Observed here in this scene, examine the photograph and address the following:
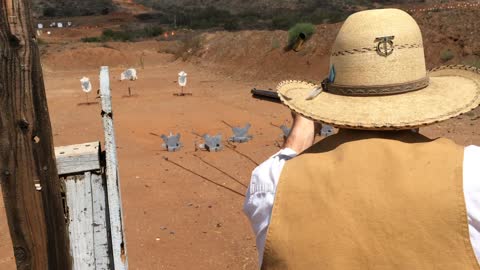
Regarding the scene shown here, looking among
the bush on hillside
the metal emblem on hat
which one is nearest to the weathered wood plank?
the metal emblem on hat

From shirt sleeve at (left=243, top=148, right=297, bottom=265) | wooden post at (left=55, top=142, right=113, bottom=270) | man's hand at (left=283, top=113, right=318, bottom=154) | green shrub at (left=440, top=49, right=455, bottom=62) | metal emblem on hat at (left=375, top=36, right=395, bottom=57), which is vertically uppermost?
metal emblem on hat at (left=375, top=36, right=395, bottom=57)

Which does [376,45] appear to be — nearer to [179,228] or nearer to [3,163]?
[3,163]

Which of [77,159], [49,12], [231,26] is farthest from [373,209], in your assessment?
[49,12]

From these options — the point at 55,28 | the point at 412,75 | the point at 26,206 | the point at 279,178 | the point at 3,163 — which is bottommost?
the point at 55,28

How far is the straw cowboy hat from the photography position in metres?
1.29

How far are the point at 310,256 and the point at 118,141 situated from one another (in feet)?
24.9

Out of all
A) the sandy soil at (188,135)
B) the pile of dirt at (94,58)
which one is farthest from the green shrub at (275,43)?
the pile of dirt at (94,58)

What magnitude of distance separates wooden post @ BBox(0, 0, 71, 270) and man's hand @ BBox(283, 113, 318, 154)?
2.59 ft

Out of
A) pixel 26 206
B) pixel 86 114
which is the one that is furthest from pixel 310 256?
pixel 86 114

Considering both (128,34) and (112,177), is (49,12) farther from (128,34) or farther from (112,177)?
(112,177)

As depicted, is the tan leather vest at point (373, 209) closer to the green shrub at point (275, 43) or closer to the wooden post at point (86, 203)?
the wooden post at point (86, 203)

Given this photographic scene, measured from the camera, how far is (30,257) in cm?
164

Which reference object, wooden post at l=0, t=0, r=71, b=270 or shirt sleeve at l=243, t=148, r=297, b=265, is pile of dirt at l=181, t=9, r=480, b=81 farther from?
wooden post at l=0, t=0, r=71, b=270

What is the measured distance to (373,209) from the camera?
1140 millimetres
